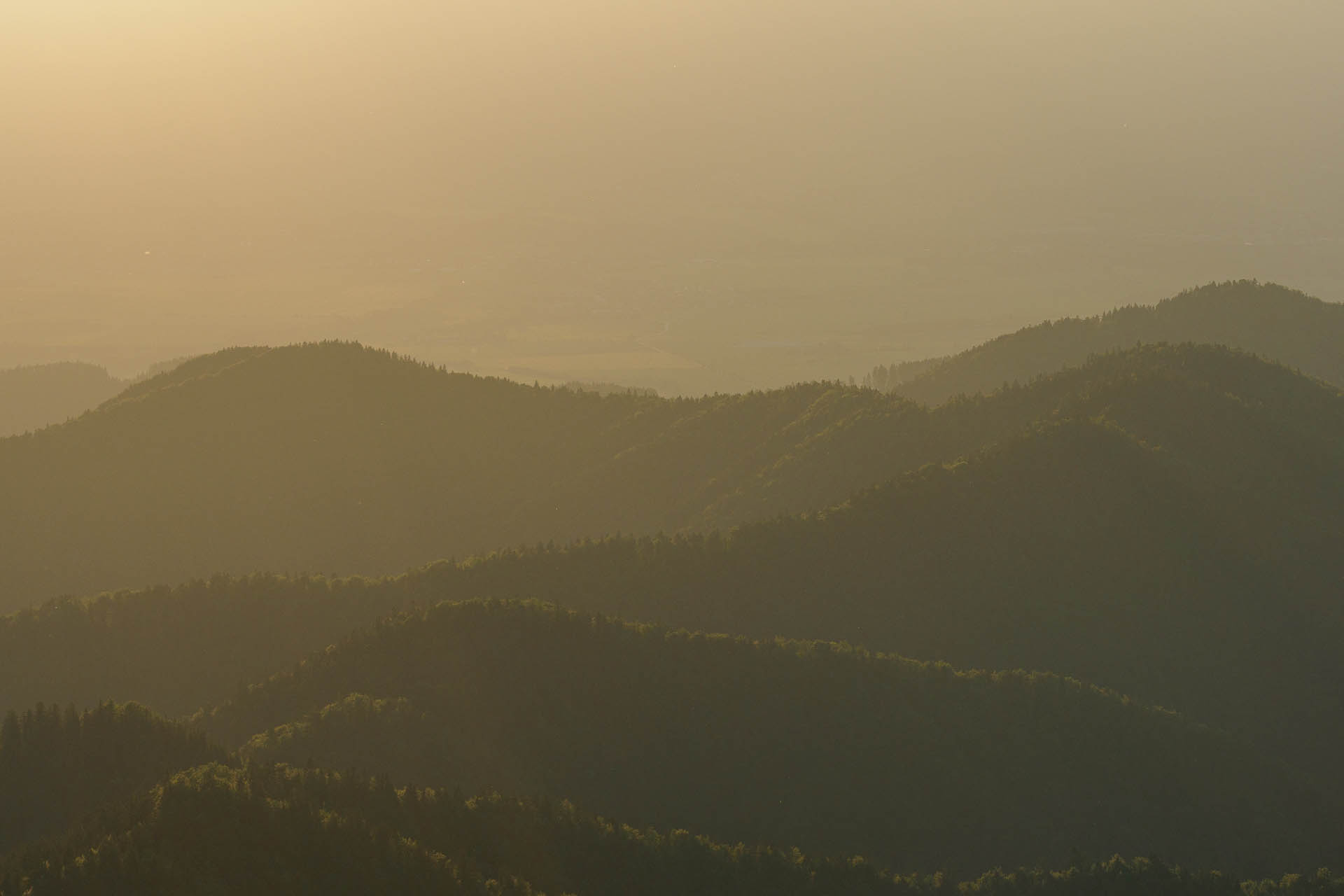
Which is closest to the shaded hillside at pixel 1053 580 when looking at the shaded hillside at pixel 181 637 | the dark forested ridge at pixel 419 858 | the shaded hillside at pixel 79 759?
the shaded hillside at pixel 181 637

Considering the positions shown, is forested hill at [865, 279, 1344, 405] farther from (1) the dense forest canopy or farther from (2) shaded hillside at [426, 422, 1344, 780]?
(2) shaded hillside at [426, 422, 1344, 780]

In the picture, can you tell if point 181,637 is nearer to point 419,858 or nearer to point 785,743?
point 785,743

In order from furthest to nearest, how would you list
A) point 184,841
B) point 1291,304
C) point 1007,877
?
point 1291,304
point 1007,877
point 184,841

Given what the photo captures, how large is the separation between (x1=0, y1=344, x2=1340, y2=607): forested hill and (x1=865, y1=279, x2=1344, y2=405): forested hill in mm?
30248

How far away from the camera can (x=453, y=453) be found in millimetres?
112875

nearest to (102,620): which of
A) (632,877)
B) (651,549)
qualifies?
(651,549)

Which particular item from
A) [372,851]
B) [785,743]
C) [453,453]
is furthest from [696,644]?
[453,453]

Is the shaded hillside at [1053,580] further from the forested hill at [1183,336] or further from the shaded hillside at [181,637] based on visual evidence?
the forested hill at [1183,336]

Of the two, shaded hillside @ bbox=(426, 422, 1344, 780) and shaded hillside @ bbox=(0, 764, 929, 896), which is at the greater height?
shaded hillside @ bbox=(426, 422, 1344, 780)

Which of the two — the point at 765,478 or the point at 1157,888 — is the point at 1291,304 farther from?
the point at 1157,888

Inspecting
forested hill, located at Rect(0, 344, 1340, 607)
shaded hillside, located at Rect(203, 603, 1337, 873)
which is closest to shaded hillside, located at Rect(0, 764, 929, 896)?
shaded hillside, located at Rect(203, 603, 1337, 873)

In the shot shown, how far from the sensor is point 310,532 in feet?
353

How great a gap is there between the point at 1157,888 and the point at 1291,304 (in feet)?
332

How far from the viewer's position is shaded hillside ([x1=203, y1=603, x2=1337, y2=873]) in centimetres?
5225
